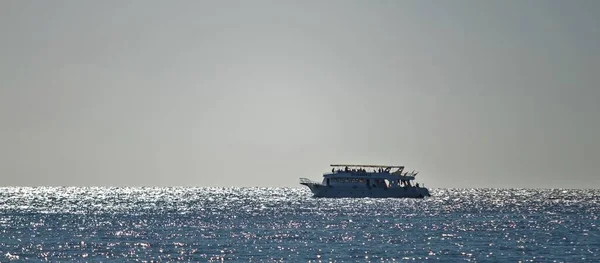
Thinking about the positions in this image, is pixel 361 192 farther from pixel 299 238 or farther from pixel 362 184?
pixel 299 238

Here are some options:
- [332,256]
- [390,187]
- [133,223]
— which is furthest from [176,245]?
[390,187]

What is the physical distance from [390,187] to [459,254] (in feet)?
343

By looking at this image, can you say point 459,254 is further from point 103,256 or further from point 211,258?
point 103,256

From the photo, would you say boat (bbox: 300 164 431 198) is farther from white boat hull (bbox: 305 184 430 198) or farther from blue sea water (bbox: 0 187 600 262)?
blue sea water (bbox: 0 187 600 262)

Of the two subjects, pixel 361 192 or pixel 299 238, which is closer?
pixel 299 238

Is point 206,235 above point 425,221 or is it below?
below

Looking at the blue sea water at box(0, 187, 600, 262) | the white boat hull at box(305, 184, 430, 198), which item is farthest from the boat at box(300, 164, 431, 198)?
the blue sea water at box(0, 187, 600, 262)

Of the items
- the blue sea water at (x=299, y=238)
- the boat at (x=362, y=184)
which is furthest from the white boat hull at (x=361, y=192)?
the blue sea water at (x=299, y=238)

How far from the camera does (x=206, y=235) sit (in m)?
83.2

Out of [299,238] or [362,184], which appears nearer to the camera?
[299,238]

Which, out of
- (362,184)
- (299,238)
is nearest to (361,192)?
(362,184)

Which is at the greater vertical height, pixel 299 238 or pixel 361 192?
pixel 361 192

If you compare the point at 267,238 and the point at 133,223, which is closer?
the point at 267,238

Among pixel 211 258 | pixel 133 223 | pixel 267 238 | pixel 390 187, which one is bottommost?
pixel 211 258
